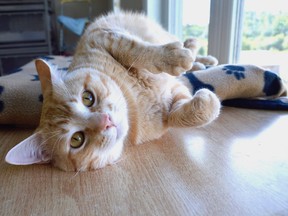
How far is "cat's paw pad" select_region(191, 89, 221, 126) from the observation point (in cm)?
95

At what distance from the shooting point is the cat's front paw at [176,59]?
960 mm

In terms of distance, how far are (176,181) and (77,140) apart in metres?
0.34

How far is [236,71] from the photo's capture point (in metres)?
1.36

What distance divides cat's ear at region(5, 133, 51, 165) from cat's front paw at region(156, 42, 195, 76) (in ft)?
1.63

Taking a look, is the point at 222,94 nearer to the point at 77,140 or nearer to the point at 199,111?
the point at 199,111

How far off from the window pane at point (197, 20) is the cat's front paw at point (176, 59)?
924 mm

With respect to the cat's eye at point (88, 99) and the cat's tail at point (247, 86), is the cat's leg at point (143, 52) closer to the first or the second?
the cat's eye at point (88, 99)

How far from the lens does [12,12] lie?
11.8ft

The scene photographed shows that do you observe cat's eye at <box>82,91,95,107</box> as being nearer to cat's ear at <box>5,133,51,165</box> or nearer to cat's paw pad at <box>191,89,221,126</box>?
cat's ear at <box>5,133,51,165</box>

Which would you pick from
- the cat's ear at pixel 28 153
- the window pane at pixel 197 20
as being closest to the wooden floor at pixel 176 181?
the cat's ear at pixel 28 153

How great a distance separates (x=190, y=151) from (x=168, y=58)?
331 mm

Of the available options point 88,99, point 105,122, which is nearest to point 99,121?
point 105,122

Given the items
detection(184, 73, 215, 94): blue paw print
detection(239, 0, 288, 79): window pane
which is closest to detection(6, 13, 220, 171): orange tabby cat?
detection(184, 73, 215, 94): blue paw print

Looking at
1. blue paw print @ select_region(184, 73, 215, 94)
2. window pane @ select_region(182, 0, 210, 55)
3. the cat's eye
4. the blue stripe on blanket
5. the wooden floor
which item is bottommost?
the wooden floor
